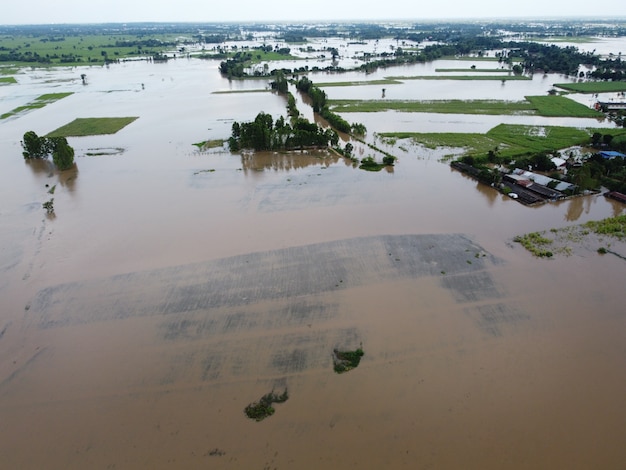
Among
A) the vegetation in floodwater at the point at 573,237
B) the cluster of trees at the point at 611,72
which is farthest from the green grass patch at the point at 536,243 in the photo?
the cluster of trees at the point at 611,72

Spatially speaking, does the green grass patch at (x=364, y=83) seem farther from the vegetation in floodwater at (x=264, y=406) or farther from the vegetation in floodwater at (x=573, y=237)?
the vegetation in floodwater at (x=264, y=406)

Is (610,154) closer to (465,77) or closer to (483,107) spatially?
(483,107)

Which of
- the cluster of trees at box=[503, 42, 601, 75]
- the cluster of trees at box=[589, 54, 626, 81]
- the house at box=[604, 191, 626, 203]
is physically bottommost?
the house at box=[604, 191, 626, 203]

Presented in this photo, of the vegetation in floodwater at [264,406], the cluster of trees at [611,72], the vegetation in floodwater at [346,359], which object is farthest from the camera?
the cluster of trees at [611,72]

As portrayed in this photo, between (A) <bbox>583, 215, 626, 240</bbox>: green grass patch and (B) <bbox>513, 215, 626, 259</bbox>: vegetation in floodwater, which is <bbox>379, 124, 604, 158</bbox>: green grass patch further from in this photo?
(B) <bbox>513, 215, 626, 259</bbox>: vegetation in floodwater

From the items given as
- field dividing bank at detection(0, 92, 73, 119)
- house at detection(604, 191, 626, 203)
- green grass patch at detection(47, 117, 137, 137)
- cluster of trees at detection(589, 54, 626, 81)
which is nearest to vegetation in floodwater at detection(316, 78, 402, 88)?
green grass patch at detection(47, 117, 137, 137)

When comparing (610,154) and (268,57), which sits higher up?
(268,57)

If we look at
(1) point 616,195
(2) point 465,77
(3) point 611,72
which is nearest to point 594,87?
(3) point 611,72
